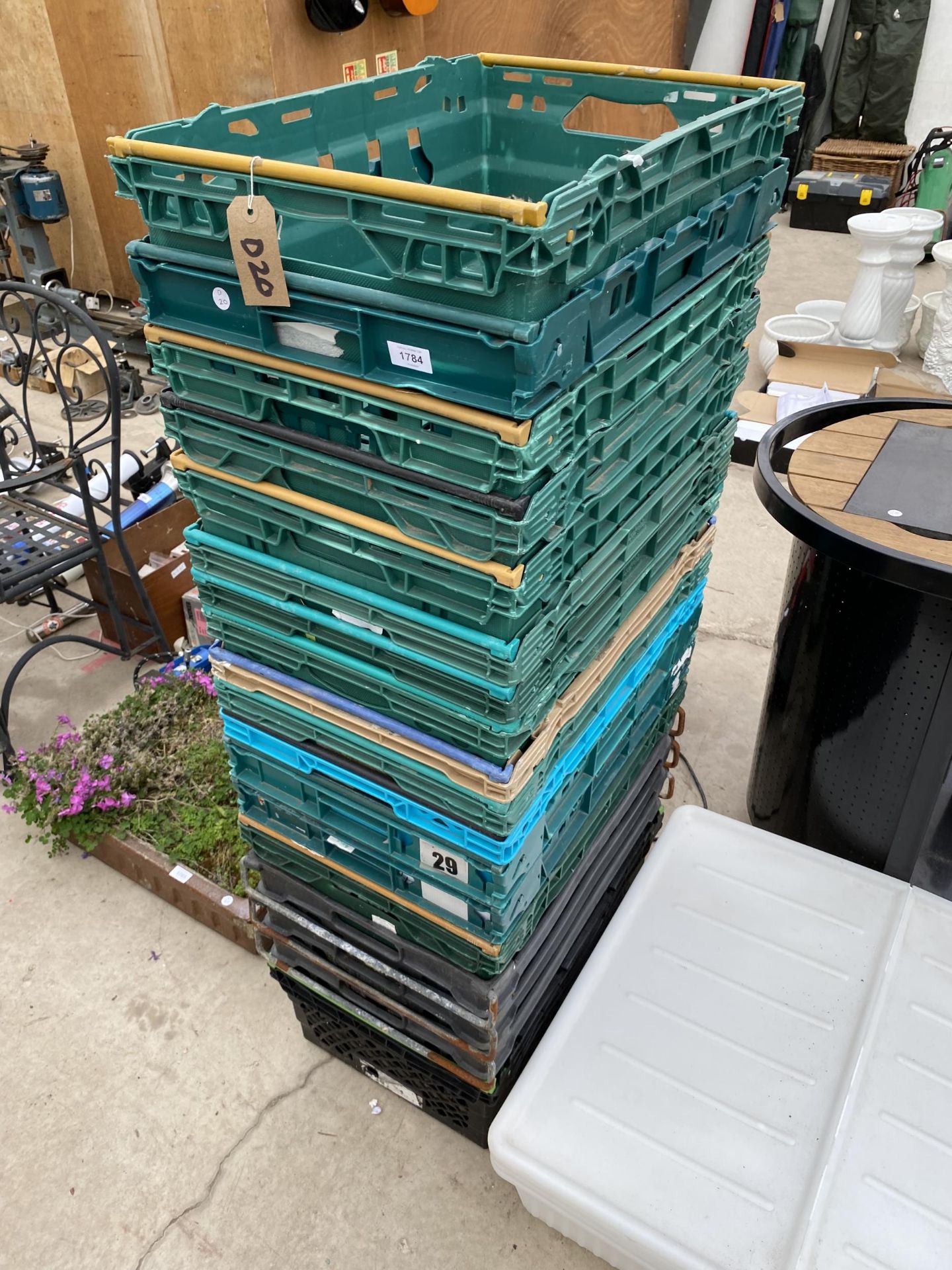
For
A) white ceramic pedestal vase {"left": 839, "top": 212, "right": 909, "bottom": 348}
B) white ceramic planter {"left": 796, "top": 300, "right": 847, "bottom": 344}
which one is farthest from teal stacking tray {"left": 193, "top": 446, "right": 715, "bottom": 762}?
white ceramic planter {"left": 796, "top": 300, "right": 847, "bottom": 344}

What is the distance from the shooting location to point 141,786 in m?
3.14

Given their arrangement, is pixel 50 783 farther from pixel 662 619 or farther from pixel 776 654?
pixel 776 654

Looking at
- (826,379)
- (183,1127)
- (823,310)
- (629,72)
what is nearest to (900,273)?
(823,310)

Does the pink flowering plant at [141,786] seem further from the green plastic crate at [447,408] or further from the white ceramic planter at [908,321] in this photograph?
the white ceramic planter at [908,321]

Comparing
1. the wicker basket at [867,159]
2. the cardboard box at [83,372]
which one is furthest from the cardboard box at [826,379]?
the wicker basket at [867,159]

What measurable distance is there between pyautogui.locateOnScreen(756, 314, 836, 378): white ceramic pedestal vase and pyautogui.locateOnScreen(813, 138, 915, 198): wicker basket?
4110mm

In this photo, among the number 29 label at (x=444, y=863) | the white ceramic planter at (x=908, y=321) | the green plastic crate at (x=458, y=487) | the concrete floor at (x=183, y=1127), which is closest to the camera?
the green plastic crate at (x=458, y=487)

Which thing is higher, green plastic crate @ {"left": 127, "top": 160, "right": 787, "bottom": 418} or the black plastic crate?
green plastic crate @ {"left": 127, "top": 160, "right": 787, "bottom": 418}

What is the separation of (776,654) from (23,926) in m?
2.56

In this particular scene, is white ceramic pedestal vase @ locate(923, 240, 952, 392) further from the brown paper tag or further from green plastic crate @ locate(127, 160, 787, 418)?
the brown paper tag

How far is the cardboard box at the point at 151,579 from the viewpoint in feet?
11.9

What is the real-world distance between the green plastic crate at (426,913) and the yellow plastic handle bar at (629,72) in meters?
1.66

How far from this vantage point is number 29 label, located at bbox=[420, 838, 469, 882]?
1.79 metres

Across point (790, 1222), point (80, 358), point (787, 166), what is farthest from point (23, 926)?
point (80, 358)
